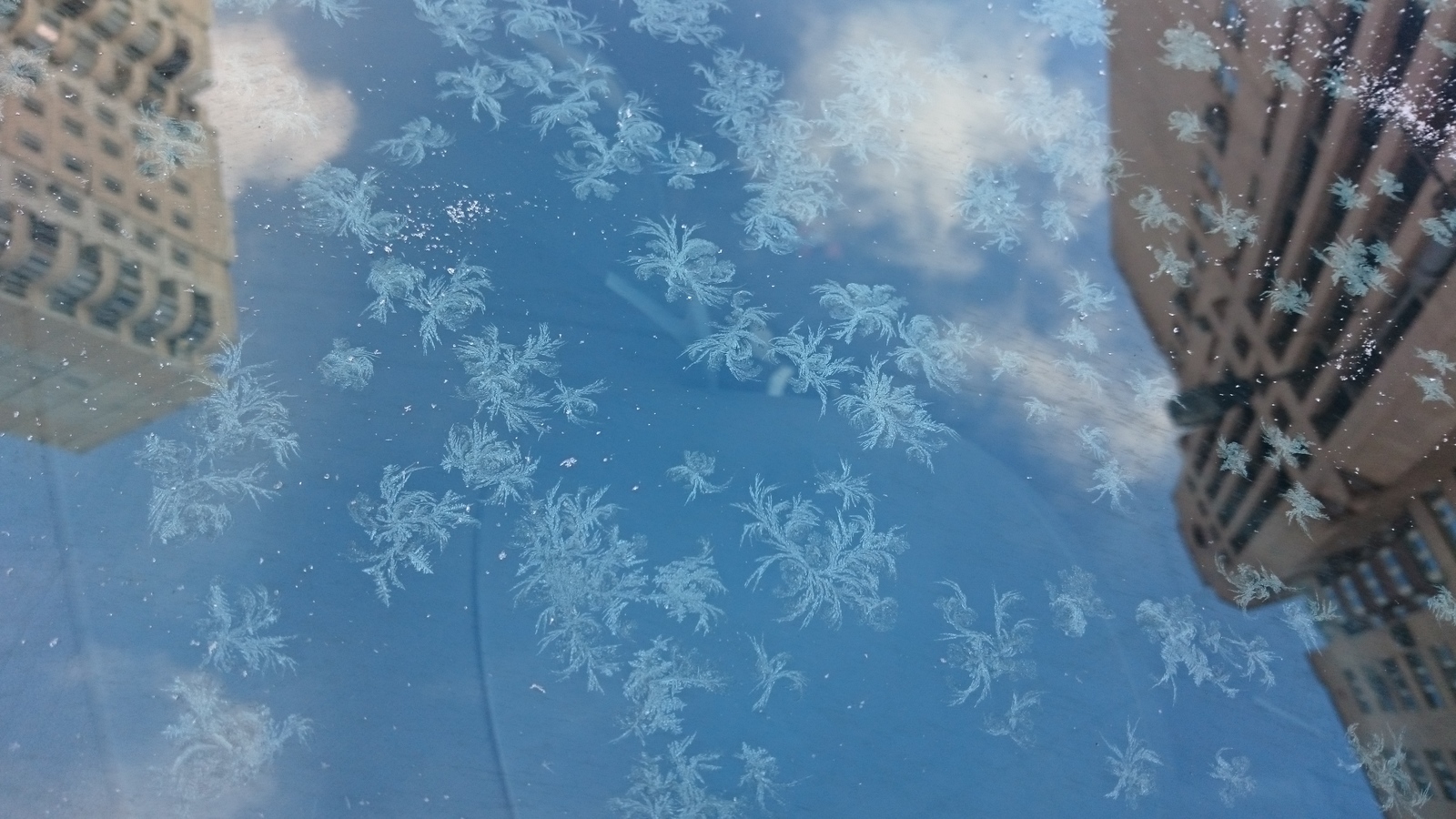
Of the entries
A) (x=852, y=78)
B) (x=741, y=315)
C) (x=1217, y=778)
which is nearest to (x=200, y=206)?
(x=741, y=315)

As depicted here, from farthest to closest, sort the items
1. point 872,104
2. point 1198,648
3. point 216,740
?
point 872,104 → point 1198,648 → point 216,740

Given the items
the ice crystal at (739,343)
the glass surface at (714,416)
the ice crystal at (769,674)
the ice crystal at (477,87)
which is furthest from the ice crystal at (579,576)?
the ice crystal at (477,87)

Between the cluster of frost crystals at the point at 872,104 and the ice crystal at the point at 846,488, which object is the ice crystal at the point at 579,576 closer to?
the ice crystal at the point at 846,488

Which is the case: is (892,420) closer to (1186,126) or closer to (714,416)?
(714,416)

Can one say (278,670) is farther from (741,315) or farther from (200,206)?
(741,315)

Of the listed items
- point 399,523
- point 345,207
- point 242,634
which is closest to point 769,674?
point 399,523

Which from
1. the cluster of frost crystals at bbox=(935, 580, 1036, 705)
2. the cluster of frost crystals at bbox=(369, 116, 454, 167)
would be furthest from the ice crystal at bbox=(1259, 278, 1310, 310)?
the cluster of frost crystals at bbox=(369, 116, 454, 167)

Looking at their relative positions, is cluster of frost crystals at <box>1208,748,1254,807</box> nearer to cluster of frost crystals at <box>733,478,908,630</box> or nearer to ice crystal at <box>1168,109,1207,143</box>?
cluster of frost crystals at <box>733,478,908,630</box>

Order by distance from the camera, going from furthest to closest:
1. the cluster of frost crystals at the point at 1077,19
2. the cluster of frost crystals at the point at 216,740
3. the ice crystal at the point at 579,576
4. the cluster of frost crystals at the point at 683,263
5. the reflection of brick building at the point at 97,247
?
the cluster of frost crystals at the point at 1077,19
the cluster of frost crystals at the point at 683,263
the reflection of brick building at the point at 97,247
the ice crystal at the point at 579,576
the cluster of frost crystals at the point at 216,740
